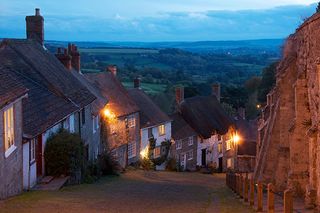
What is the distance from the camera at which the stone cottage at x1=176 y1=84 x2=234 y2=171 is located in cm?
5784

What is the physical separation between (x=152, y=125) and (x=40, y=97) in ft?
78.3

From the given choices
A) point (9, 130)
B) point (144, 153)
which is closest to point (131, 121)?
point (144, 153)

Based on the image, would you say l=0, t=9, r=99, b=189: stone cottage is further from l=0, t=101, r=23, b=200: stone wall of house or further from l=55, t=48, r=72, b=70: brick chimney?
l=55, t=48, r=72, b=70: brick chimney

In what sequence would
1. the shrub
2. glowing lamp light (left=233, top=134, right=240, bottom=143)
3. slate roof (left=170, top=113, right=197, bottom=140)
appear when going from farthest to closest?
glowing lamp light (left=233, top=134, right=240, bottom=143)
slate roof (left=170, top=113, right=197, bottom=140)
the shrub

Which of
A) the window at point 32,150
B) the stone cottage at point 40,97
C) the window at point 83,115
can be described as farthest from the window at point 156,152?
the window at point 32,150

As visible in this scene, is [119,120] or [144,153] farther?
[144,153]

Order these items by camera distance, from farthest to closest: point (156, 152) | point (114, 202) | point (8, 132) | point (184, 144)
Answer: point (184, 144) → point (156, 152) → point (8, 132) → point (114, 202)

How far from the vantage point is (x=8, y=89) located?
18641mm

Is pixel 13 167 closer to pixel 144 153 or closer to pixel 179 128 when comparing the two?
pixel 144 153

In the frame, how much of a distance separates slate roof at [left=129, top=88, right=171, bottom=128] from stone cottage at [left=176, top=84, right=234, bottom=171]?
5.52 metres

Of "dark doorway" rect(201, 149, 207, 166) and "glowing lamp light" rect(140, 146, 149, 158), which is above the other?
"glowing lamp light" rect(140, 146, 149, 158)

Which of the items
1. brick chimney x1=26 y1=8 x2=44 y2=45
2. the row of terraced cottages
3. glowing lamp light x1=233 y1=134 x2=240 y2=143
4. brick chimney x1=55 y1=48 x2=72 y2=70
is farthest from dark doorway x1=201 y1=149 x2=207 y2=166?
brick chimney x1=26 y1=8 x2=44 y2=45

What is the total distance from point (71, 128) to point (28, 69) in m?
3.83

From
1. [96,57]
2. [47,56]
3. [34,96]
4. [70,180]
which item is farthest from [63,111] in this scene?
[96,57]
